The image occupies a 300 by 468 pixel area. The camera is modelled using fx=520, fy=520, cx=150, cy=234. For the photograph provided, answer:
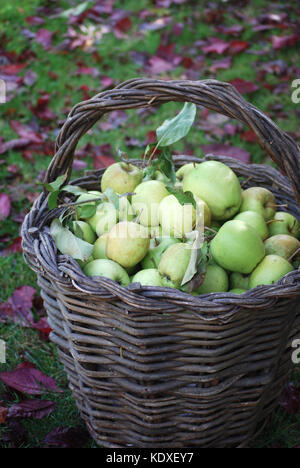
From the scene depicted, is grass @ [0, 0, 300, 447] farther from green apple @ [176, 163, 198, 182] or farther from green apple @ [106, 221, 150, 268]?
green apple @ [176, 163, 198, 182]

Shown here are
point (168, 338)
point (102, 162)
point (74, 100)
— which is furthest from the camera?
point (74, 100)

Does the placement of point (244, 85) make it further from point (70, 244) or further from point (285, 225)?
point (70, 244)

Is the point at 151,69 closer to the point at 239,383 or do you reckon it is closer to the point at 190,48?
the point at 190,48

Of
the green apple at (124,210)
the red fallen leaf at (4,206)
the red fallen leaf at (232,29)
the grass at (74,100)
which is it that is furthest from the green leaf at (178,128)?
the red fallen leaf at (232,29)

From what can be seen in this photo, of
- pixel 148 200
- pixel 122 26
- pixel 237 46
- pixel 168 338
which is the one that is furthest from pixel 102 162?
pixel 122 26

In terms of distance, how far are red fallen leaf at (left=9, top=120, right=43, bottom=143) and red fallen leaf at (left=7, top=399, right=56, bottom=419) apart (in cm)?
162

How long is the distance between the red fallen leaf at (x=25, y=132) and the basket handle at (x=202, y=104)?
1.43 metres

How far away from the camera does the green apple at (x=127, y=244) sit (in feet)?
4.49

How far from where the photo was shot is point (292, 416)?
1.58 metres

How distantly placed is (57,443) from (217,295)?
681mm

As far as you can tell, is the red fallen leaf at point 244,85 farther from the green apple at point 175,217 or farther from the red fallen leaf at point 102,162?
the green apple at point 175,217

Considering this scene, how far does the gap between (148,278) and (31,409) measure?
57 cm

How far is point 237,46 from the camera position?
11.6ft

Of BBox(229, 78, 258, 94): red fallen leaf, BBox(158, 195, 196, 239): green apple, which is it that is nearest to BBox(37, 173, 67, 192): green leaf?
BBox(158, 195, 196, 239): green apple
